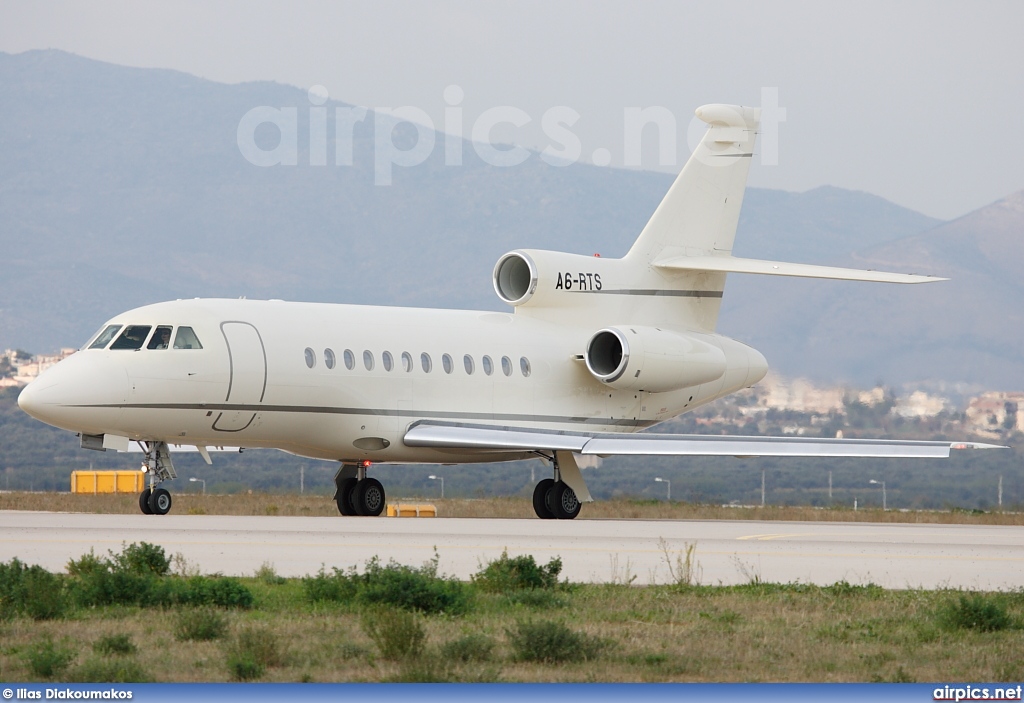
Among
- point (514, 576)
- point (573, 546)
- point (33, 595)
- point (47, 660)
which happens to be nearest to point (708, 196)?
point (573, 546)

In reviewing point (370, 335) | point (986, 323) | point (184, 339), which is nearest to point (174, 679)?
point (184, 339)

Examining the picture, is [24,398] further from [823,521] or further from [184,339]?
[823,521]

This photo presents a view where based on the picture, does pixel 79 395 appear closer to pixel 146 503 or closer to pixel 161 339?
pixel 161 339

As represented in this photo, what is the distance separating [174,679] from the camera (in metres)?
9.98

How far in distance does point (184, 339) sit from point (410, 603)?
45.8ft

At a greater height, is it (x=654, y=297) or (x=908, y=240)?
(x=908, y=240)

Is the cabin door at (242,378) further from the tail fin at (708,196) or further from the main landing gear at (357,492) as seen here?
the tail fin at (708,196)

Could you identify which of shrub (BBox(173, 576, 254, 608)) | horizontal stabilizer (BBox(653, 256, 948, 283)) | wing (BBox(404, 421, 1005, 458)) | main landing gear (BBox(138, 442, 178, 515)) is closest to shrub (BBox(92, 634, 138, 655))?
shrub (BBox(173, 576, 254, 608))

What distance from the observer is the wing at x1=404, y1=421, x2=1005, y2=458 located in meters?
27.0

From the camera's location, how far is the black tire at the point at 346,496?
97.1 ft

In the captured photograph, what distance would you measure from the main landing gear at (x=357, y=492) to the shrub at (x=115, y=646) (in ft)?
60.5

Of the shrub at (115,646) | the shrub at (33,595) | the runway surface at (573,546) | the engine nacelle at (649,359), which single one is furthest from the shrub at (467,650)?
the engine nacelle at (649,359)

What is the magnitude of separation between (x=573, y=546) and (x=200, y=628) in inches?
335

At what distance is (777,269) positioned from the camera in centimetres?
3022
